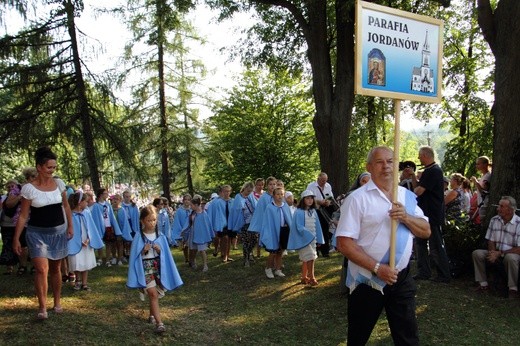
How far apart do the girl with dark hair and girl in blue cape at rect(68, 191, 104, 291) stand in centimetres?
197

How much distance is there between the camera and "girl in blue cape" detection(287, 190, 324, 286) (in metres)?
8.88

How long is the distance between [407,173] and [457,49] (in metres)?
19.7

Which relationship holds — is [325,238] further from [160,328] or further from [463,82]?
[463,82]

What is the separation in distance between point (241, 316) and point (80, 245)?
312cm

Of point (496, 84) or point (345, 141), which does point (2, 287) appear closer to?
point (345, 141)

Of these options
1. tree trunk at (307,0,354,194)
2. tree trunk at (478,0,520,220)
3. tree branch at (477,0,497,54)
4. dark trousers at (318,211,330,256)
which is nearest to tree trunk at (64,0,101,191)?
dark trousers at (318,211,330,256)

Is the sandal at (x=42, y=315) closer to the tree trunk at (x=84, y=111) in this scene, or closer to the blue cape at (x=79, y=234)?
the blue cape at (x=79, y=234)

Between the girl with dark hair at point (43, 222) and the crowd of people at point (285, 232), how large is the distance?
0.5 inches

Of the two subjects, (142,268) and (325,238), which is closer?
(142,268)

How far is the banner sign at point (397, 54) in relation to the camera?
3.98 metres

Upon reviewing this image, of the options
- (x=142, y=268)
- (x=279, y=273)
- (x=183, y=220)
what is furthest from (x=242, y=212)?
(x=142, y=268)

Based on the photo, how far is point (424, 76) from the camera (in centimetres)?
442

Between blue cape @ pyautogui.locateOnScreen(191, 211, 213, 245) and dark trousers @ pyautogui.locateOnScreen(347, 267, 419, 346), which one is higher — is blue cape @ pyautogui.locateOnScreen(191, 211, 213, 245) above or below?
below

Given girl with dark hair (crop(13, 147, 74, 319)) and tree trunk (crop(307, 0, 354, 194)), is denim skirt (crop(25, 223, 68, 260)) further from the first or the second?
tree trunk (crop(307, 0, 354, 194))
